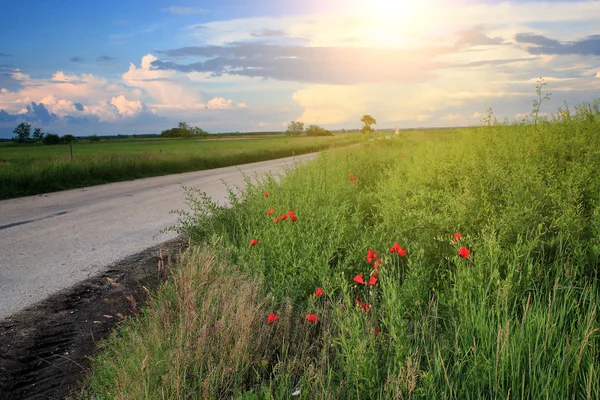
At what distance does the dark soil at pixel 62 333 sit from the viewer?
424 cm

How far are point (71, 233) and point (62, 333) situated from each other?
15.5 feet

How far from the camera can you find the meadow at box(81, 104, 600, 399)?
3277mm

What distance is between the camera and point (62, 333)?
200 inches

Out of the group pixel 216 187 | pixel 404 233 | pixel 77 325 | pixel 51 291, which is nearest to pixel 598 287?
pixel 404 233

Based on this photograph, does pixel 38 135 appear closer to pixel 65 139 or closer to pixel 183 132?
pixel 65 139

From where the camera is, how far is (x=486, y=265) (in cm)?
450

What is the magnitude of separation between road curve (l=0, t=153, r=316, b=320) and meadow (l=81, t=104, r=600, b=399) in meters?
1.62

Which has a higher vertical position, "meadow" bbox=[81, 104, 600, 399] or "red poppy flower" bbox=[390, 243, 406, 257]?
"red poppy flower" bbox=[390, 243, 406, 257]

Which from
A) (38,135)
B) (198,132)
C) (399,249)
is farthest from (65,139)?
(399,249)

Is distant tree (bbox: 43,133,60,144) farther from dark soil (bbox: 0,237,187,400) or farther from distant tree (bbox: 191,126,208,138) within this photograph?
dark soil (bbox: 0,237,187,400)

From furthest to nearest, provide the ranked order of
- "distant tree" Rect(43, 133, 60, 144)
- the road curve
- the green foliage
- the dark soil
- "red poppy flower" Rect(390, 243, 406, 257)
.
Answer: the green foliage < "distant tree" Rect(43, 133, 60, 144) < the road curve < the dark soil < "red poppy flower" Rect(390, 243, 406, 257)

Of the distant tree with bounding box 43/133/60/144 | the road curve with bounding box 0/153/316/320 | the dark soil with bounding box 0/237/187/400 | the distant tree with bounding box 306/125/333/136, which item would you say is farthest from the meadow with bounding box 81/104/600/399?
the distant tree with bounding box 306/125/333/136

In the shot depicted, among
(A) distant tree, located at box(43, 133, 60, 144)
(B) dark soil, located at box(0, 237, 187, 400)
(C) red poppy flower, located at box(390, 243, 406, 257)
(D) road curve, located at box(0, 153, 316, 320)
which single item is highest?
(A) distant tree, located at box(43, 133, 60, 144)

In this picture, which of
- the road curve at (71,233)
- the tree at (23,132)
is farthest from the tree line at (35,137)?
the road curve at (71,233)
